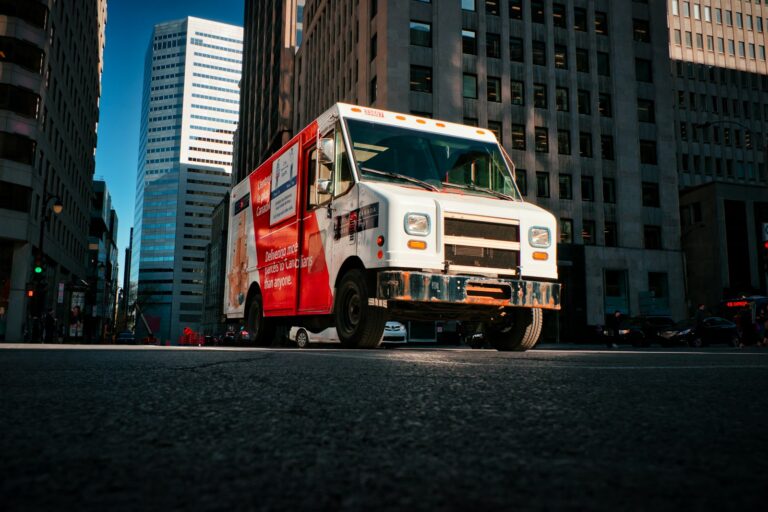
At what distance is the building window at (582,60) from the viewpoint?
141 feet

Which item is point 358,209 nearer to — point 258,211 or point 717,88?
point 258,211

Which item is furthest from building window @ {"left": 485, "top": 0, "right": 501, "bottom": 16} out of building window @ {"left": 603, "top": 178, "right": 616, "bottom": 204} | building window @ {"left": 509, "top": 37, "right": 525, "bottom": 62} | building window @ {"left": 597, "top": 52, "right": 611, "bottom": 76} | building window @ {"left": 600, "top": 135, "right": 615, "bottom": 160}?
building window @ {"left": 603, "top": 178, "right": 616, "bottom": 204}

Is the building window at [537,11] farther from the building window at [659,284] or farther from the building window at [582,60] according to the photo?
the building window at [659,284]

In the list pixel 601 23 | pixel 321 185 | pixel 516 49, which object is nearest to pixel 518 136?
pixel 516 49

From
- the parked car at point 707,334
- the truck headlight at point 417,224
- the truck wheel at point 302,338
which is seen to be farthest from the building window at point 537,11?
the truck headlight at point 417,224

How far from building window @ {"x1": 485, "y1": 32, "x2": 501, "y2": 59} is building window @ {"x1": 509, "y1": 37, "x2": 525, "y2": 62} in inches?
34.3

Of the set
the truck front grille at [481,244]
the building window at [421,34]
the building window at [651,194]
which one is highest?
the building window at [421,34]

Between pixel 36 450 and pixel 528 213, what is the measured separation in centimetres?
856

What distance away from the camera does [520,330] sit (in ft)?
33.0

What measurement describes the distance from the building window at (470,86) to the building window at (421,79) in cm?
259

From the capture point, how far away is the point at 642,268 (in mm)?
41312

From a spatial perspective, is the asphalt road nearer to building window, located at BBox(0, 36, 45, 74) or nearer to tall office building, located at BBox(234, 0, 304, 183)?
building window, located at BBox(0, 36, 45, 74)

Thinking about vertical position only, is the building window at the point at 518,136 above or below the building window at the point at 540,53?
below

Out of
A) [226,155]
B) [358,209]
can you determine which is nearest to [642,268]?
[358,209]
